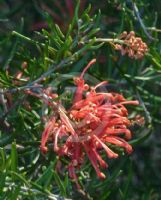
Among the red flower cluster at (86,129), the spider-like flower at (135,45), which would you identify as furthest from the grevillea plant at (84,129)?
the spider-like flower at (135,45)

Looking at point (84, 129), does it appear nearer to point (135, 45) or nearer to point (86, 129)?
point (86, 129)

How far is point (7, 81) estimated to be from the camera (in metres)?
1.41

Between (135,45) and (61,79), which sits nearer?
(135,45)

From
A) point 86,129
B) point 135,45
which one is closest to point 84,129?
point 86,129

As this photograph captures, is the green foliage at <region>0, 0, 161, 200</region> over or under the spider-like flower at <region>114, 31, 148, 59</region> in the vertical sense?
under

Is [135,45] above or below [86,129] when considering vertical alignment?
above

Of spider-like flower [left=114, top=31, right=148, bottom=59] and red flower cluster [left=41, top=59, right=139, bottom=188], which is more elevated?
spider-like flower [left=114, top=31, right=148, bottom=59]

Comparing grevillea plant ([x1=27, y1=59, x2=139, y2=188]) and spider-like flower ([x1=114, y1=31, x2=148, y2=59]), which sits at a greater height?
spider-like flower ([x1=114, y1=31, x2=148, y2=59])

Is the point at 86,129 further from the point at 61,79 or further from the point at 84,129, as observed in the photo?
the point at 61,79

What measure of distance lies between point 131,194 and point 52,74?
646 mm

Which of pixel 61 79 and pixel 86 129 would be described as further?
pixel 61 79

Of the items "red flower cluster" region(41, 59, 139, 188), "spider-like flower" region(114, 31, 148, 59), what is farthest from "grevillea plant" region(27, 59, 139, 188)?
"spider-like flower" region(114, 31, 148, 59)

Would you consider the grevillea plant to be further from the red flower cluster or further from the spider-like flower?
the spider-like flower

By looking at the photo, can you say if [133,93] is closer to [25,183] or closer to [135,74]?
[135,74]
